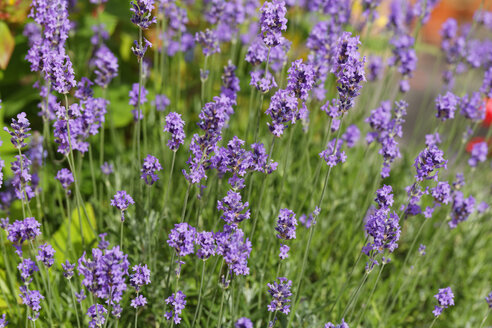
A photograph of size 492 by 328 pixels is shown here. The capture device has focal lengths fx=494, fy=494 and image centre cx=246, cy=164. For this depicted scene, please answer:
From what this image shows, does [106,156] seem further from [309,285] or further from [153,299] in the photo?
[309,285]

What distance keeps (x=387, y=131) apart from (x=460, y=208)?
0.53 m

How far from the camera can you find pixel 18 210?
9.65 feet

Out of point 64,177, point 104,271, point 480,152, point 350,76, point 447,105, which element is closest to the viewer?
point 104,271

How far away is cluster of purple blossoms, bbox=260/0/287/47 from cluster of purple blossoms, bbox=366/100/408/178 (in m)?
0.73

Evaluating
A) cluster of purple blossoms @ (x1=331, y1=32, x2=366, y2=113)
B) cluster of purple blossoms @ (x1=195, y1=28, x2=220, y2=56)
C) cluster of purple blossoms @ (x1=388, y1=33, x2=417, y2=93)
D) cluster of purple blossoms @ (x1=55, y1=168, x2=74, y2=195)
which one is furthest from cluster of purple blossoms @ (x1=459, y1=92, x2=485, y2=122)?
cluster of purple blossoms @ (x1=55, y1=168, x2=74, y2=195)

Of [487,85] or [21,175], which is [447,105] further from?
[21,175]

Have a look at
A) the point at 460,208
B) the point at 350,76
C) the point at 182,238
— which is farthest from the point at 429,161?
the point at 182,238

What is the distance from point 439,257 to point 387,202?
64.7 inches

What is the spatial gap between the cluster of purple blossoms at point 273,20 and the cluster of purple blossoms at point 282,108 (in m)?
0.22

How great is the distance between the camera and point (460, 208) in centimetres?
247

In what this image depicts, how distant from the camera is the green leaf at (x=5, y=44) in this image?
2.80 m

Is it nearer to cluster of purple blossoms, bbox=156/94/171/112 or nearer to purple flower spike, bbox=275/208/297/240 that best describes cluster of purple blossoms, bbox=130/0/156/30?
purple flower spike, bbox=275/208/297/240

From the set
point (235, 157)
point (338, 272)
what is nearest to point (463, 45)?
point (338, 272)

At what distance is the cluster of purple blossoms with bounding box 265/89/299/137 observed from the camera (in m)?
1.77
